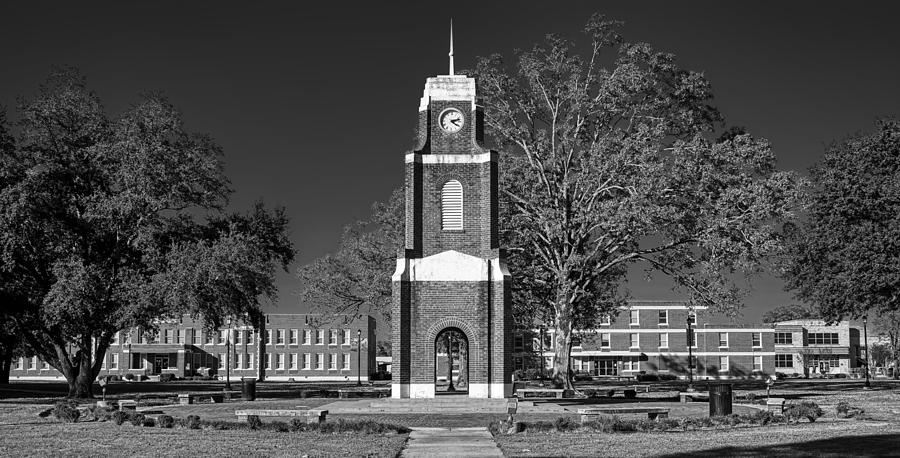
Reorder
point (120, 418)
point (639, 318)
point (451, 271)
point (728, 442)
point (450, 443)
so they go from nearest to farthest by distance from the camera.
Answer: point (728, 442) → point (450, 443) → point (120, 418) → point (451, 271) → point (639, 318)

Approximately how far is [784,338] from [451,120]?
95099mm

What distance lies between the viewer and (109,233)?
142 feet

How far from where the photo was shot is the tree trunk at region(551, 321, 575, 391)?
43.8 metres

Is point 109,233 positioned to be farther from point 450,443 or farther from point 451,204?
point 450,443

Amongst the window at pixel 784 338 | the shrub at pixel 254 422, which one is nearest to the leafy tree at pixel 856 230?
Answer: the shrub at pixel 254 422

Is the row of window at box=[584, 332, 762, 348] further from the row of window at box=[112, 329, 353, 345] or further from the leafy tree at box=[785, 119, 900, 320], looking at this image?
the leafy tree at box=[785, 119, 900, 320]

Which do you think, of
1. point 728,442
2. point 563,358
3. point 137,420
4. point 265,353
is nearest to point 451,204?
point 137,420

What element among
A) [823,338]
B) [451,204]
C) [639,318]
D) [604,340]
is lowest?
[823,338]

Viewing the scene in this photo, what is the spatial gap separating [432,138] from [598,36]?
46.2 feet

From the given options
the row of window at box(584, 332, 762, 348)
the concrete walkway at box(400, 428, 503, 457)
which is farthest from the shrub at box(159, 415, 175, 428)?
the row of window at box(584, 332, 762, 348)

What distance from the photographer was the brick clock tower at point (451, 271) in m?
32.4

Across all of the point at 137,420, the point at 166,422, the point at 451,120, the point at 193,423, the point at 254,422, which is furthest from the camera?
the point at 451,120

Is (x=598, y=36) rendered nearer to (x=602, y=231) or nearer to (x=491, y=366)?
(x=602, y=231)

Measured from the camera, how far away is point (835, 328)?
120 metres
